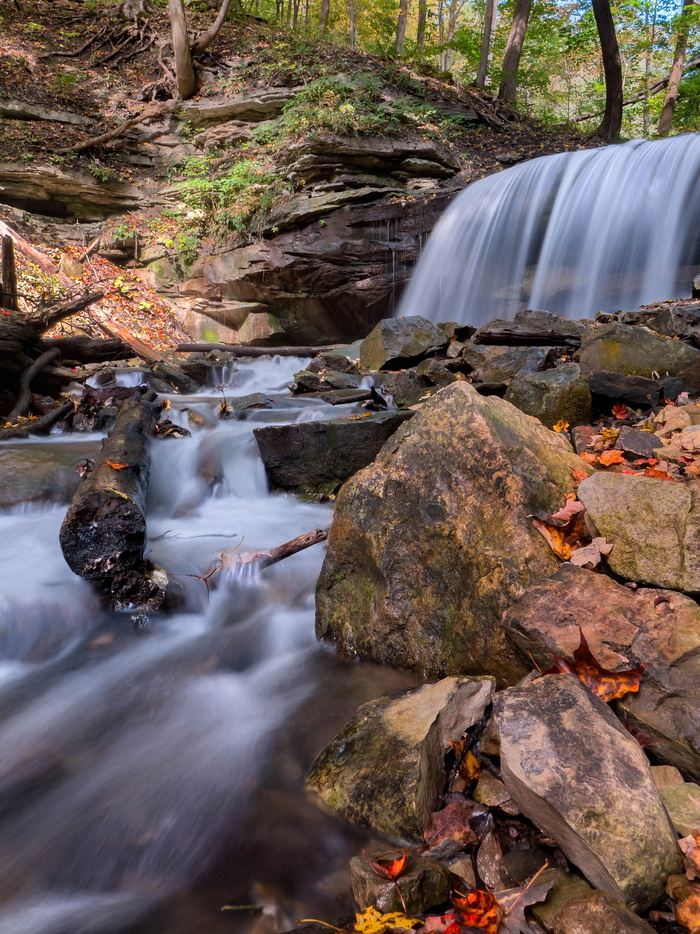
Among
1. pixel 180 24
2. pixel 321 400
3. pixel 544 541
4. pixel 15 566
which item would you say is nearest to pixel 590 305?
pixel 321 400

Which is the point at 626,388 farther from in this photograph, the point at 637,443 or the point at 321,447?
the point at 321,447

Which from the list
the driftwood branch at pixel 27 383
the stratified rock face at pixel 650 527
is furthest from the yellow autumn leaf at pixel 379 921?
the driftwood branch at pixel 27 383

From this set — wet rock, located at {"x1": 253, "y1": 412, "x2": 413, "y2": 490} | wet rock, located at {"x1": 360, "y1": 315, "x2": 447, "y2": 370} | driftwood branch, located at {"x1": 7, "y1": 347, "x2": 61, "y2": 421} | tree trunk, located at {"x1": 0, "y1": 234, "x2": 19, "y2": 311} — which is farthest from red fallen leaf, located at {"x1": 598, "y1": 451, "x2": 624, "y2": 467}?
tree trunk, located at {"x1": 0, "y1": 234, "x2": 19, "y2": 311}

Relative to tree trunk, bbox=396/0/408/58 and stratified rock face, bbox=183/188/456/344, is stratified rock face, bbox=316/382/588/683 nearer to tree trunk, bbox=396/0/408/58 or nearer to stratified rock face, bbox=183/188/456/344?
stratified rock face, bbox=183/188/456/344

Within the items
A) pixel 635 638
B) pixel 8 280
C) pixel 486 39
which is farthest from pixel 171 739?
pixel 486 39

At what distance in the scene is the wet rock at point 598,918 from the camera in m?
1.27

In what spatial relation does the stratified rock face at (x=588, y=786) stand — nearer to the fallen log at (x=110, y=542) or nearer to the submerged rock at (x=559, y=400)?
the fallen log at (x=110, y=542)

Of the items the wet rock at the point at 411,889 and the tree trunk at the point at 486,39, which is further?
the tree trunk at the point at 486,39

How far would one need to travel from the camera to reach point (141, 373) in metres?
8.55

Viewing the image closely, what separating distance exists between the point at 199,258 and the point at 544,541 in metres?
14.0

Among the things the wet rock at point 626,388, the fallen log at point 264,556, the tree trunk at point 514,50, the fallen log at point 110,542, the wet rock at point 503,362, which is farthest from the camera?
the tree trunk at point 514,50

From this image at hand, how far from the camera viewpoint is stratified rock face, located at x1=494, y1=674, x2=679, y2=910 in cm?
138

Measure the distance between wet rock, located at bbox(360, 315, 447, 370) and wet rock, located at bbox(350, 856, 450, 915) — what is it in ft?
23.3

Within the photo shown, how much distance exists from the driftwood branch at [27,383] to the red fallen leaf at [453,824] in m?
6.61
